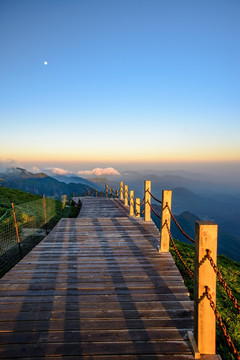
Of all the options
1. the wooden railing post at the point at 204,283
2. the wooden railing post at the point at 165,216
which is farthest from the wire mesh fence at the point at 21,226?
the wooden railing post at the point at 204,283

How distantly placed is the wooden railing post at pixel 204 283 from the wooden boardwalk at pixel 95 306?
265mm

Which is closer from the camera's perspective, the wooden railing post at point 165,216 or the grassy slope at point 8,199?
the wooden railing post at point 165,216

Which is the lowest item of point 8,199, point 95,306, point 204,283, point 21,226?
point 21,226

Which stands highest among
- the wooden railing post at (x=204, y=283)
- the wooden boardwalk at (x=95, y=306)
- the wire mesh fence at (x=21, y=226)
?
the wooden railing post at (x=204, y=283)

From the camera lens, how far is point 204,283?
7.32ft

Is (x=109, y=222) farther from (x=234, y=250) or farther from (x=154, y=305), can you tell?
(x=234, y=250)

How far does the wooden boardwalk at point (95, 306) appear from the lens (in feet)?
7.76

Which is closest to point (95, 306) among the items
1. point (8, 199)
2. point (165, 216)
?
point (165, 216)

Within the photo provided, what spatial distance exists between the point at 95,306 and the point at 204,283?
172cm

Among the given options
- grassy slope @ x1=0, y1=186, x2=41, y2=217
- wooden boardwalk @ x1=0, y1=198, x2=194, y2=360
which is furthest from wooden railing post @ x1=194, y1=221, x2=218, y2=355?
grassy slope @ x1=0, y1=186, x2=41, y2=217

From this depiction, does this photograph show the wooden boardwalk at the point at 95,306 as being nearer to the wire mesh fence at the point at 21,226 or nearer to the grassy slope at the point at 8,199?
the wire mesh fence at the point at 21,226

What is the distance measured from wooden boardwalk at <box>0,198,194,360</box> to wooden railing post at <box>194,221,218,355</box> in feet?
0.87

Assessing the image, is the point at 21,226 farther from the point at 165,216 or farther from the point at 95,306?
the point at 95,306

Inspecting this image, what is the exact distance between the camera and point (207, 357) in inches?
89.1
